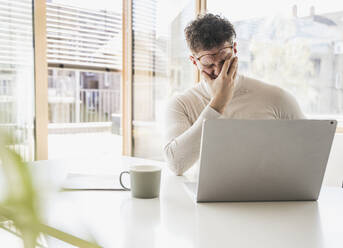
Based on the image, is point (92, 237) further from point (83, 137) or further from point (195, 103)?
point (83, 137)

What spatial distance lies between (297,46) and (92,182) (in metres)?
2.43

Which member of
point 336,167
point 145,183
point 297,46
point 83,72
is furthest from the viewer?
point 83,72

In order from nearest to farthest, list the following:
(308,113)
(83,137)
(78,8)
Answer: (308,113) → (78,8) → (83,137)

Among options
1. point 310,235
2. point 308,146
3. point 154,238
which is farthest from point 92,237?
point 308,146

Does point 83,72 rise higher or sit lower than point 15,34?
lower

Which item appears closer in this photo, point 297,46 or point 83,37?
point 297,46

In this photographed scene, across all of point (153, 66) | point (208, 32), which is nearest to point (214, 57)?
point (208, 32)

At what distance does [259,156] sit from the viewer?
838 millimetres

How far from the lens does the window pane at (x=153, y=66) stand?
3373 millimetres

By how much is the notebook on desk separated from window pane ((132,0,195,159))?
2.24 metres

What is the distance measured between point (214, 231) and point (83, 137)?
3390 mm

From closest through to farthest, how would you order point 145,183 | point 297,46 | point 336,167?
point 145,183 < point 336,167 < point 297,46

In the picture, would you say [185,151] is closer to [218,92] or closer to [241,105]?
[218,92]

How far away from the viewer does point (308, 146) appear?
0.85 meters
